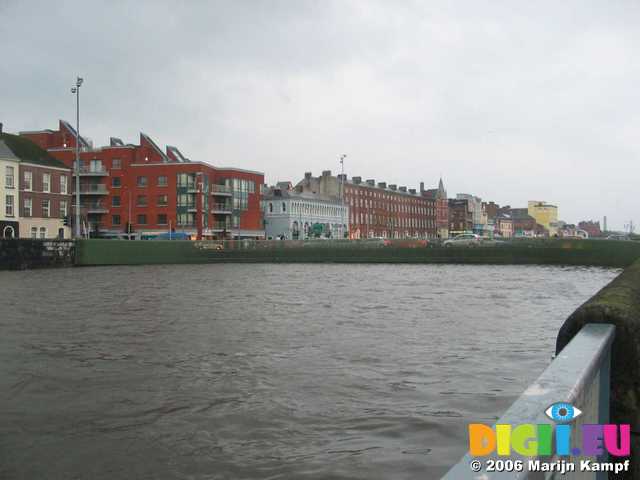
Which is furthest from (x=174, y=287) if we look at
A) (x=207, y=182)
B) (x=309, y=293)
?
(x=207, y=182)

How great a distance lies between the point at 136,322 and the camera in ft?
50.2

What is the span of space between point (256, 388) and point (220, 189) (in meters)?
73.5

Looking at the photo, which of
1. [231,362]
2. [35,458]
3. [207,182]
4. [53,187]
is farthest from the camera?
[207,182]

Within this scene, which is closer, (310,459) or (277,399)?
(310,459)

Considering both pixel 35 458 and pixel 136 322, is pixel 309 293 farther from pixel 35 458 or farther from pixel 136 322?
pixel 35 458

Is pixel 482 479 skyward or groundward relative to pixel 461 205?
groundward

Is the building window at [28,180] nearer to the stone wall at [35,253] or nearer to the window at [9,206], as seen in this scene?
the window at [9,206]

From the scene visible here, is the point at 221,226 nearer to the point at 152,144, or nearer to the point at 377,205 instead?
the point at 152,144

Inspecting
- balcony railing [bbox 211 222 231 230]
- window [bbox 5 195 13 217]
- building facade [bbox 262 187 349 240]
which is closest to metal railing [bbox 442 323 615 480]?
window [bbox 5 195 13 217]

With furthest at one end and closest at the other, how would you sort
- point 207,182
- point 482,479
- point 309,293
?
point 207,182, point 309,293, point 482,479

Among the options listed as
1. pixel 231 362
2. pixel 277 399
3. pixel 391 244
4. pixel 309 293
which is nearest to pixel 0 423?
pixel 277 399

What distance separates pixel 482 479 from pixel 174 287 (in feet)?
88.4

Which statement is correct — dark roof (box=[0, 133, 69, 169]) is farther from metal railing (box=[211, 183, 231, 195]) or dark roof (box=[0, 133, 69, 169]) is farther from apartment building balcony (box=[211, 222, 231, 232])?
apartment building balcony (box=[211, 222, 231, 232])

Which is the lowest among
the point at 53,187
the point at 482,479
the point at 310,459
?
the point at 310,459
